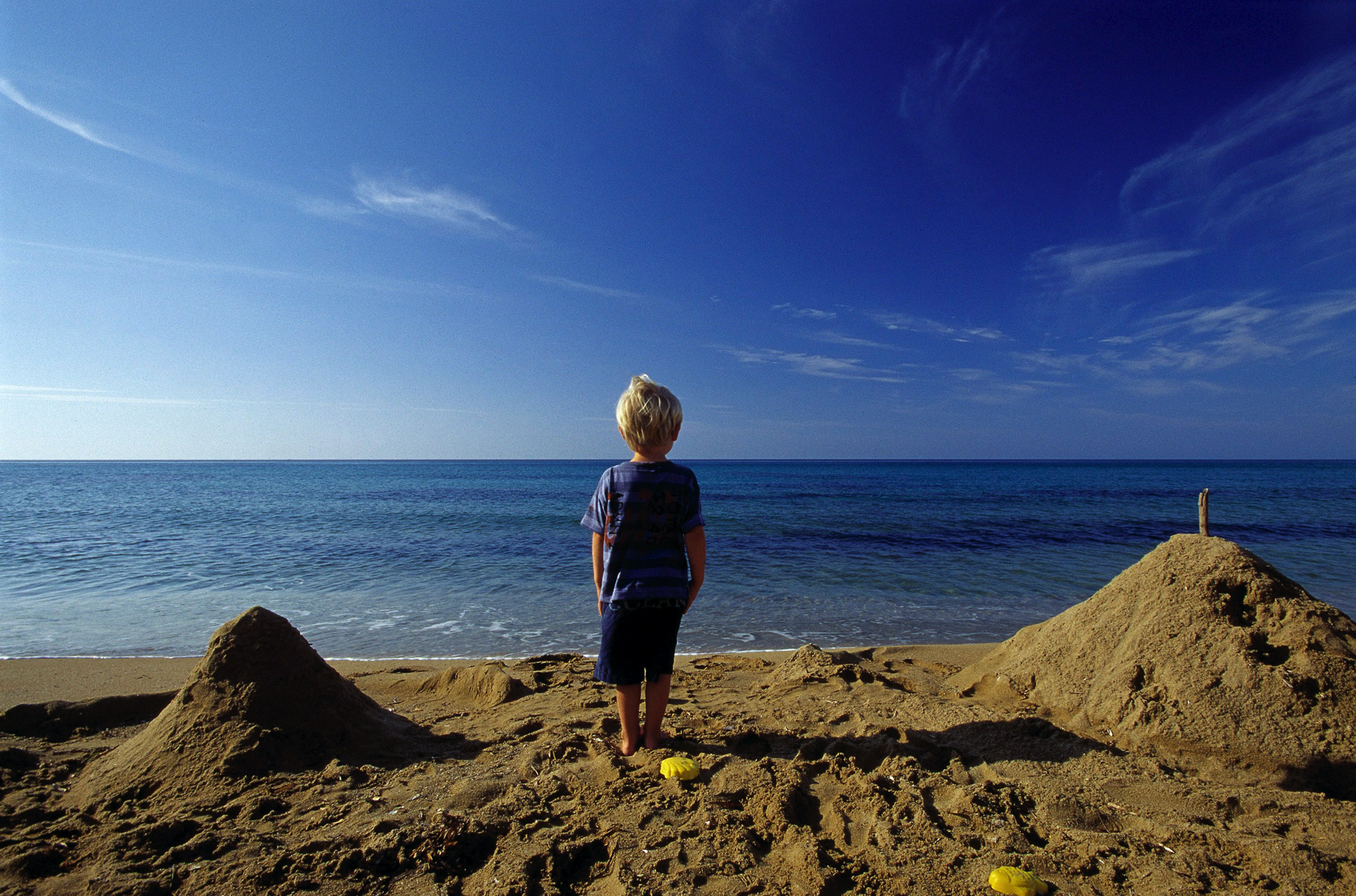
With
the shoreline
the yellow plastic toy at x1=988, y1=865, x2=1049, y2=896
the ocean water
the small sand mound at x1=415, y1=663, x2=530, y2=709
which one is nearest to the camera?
the yellow plastic toy at x1=988, y1=865, x2=1049, y2=896

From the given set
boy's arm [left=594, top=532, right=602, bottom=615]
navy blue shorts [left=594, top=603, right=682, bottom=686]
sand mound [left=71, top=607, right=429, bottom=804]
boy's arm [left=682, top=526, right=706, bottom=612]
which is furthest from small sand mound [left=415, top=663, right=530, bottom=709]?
boy's arm [left=682, top=526, right=706, bottom=612]

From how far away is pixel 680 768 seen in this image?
2.78 m

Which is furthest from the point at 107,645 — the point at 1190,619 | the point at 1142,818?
the point at 1190,619

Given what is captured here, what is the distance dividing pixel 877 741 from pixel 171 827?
3.38 meters

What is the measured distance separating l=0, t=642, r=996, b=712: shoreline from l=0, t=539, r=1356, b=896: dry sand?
0.34 m

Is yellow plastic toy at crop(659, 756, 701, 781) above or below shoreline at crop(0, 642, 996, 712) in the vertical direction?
above

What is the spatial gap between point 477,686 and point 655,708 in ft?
6.83

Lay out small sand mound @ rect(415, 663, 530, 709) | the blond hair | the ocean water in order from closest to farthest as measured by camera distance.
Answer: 1. the blond hair
2. small sand mound @ rect(415, 663, 530, 709)
3. the ocean water

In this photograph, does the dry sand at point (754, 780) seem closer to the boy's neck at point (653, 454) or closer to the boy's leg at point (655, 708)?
the boy's leg at point (655, 708)

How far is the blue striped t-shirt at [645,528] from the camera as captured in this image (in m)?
2.95

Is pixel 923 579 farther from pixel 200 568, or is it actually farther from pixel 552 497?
pixel 552 497

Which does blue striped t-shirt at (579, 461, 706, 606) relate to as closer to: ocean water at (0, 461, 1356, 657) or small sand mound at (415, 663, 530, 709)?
small sand mound at (415, 663, 530, 709)

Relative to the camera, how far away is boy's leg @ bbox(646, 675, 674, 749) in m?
3.13

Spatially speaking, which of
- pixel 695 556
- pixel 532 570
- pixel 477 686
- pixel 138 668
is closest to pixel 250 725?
pixel 477 686
